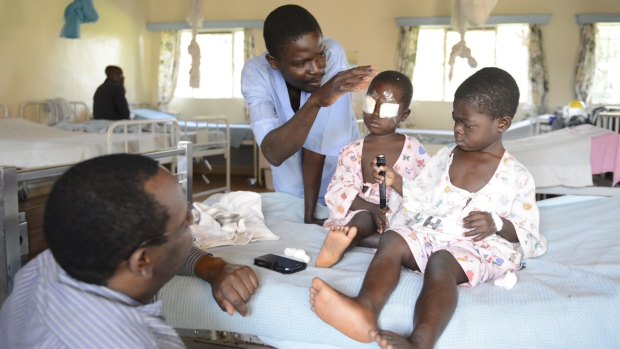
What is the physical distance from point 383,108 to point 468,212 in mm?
596

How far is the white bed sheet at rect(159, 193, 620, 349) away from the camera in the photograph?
1.45 metres

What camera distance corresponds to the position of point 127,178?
0.98 metres

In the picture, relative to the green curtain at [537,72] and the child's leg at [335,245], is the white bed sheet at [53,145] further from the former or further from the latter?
the green curtain at [537,72]

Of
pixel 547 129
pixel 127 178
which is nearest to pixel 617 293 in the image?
pixel 127 178

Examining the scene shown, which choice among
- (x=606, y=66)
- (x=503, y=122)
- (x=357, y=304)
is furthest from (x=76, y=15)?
(x=606, y=66)

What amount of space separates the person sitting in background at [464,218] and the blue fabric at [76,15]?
5.55 meters

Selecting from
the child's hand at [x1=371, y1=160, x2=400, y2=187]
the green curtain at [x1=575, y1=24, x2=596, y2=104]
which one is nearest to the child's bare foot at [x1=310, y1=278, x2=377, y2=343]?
the child's hand at [x1=371, y1=160, x2=400, y2=187]

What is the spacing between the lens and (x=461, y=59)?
767cm

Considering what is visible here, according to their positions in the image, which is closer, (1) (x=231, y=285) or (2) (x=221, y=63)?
(1) (x=231, y=285)

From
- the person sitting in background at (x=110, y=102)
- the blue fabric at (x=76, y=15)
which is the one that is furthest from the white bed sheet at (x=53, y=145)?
the blue fabric at (x=76, y=15)

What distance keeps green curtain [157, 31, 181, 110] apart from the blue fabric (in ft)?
8.48

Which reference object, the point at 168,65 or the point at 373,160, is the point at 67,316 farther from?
the point at 168,65

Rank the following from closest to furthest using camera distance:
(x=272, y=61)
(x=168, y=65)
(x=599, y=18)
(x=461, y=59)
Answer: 1. (x=272, y=61)
2. (x=599, y=18)
3. (x=461, y=59)
4. (x=168, y=65)

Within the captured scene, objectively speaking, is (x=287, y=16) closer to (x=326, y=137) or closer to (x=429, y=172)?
(x=326, y=137)
